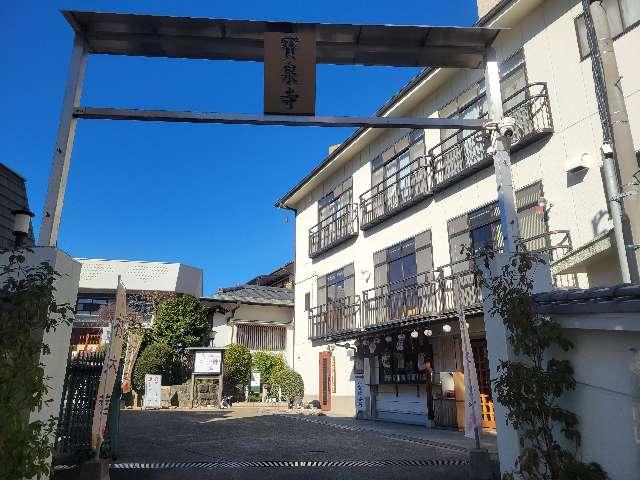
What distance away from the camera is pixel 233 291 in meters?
31.5

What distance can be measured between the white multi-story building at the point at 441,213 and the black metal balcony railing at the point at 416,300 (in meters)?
0.05

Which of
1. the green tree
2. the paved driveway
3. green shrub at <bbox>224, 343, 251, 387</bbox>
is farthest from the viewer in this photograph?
the green tree

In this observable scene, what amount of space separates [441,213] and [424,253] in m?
1.46

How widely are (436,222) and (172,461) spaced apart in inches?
413

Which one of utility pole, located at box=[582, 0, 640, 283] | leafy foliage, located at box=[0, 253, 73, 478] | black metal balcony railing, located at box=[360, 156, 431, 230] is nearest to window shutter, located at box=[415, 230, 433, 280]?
black metal balcony railing, located at box=[360, 156, 431, 230]

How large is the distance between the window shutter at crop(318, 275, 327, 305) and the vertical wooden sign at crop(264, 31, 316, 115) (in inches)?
663

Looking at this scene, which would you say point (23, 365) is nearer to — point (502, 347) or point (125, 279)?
point (502, 347)

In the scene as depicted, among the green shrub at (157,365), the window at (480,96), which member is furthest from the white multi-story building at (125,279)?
the window at (480,96)

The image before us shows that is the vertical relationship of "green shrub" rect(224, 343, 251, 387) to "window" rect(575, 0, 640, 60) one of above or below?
below

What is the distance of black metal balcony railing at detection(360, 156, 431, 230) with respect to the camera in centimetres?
1636

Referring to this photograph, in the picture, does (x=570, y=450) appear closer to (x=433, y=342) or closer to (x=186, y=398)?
(x=433, y=342)

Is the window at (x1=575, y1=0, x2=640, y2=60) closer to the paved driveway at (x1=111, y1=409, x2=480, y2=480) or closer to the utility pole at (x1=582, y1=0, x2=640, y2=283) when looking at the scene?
the utility pole at (x1=582, y1=0, x2=640, y2=283)

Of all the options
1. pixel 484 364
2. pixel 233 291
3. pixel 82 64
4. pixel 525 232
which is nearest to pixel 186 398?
pixel 233 291

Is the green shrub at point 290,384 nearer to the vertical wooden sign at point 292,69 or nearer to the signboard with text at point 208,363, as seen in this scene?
the signboard with text at point 208,363
